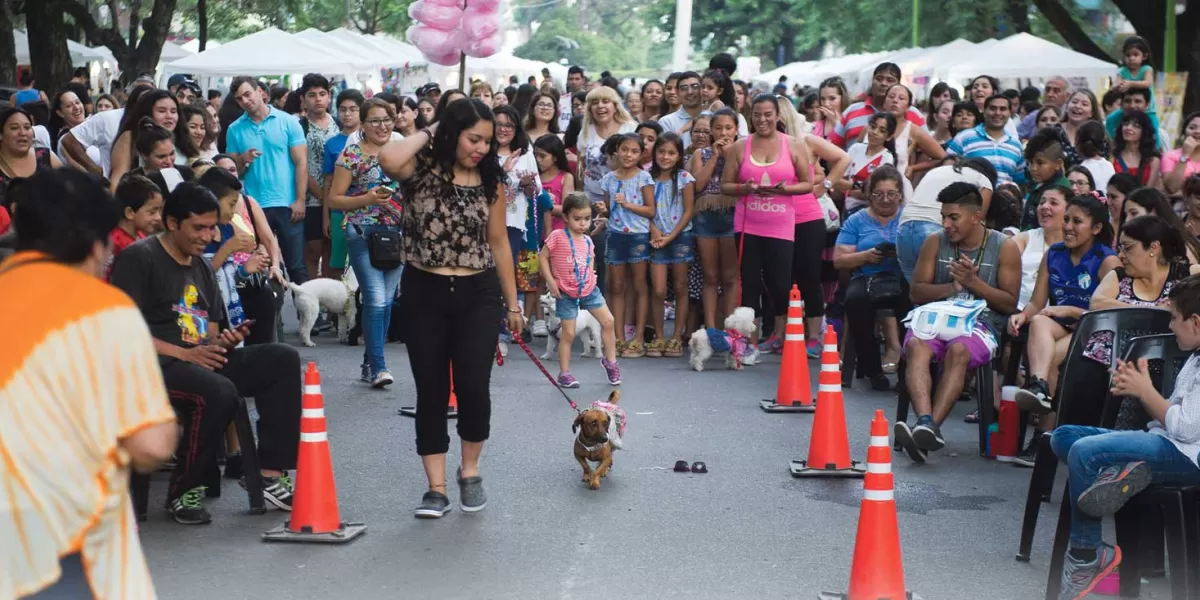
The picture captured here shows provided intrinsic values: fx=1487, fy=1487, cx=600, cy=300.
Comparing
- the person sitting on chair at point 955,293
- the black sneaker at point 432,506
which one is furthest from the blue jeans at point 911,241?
the black sneaker at point 432,506

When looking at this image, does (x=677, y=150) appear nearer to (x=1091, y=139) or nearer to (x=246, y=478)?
(x=1091, y=139)

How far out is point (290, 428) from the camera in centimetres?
728

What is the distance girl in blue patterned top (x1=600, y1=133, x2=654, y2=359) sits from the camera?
12.4 meters

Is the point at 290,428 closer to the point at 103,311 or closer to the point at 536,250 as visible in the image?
the point at 103,311

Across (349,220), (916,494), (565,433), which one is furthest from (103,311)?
(349,220)

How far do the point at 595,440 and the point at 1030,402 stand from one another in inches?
90.6

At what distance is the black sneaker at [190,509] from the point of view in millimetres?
6973

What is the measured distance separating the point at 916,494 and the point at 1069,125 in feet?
22.7

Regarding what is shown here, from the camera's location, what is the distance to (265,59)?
28469mm

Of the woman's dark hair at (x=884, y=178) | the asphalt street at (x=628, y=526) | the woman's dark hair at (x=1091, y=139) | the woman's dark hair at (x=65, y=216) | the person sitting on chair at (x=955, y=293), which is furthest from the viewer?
the woman's dark hair at (x=1091, y=139)

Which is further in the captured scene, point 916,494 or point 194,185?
point 916,494

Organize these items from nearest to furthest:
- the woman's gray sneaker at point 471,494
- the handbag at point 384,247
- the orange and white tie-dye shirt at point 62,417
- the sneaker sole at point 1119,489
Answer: the orange and white tie-dye shirt at point 62,417, the sneaker sole at point 1119,489, the woman's gray sneaker at point 471,494, the handbag at point 384,247

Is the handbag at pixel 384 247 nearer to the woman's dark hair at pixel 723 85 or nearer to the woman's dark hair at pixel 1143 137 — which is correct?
the woman's dark hair at pixel 723 85

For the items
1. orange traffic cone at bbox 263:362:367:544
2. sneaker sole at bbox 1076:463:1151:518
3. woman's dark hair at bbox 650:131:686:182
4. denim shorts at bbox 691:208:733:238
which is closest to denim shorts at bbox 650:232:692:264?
denim shorts at bbox 691:208:733:238
